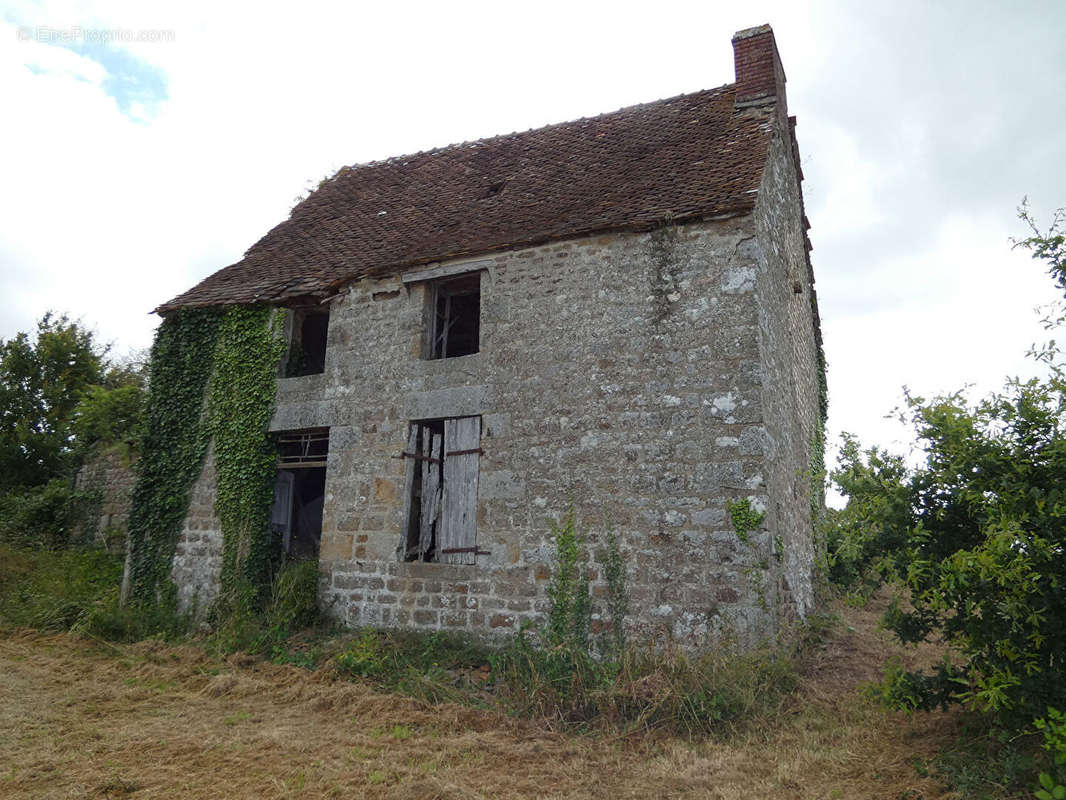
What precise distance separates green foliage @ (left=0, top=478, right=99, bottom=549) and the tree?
14.1 meters

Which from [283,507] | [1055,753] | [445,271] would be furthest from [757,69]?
[283,507]

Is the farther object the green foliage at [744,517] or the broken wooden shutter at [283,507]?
the broken wooden shutter at [283,507]

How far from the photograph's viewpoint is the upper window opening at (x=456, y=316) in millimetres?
9055

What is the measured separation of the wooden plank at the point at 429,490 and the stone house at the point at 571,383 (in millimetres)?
26

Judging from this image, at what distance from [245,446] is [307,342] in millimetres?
2284

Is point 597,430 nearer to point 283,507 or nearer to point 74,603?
point 283,507

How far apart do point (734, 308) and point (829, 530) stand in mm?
2837

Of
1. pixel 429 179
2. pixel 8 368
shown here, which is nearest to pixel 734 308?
pixel 429 179

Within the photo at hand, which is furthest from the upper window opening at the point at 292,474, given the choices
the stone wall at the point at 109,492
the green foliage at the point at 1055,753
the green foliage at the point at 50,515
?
the green foliage at the point at 1055,753

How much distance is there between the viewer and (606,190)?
870 cm

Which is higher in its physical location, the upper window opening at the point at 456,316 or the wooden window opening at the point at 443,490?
the upper window opening at the point at 456,316

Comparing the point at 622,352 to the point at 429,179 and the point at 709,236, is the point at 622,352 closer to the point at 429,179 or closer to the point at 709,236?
the point at 709,236

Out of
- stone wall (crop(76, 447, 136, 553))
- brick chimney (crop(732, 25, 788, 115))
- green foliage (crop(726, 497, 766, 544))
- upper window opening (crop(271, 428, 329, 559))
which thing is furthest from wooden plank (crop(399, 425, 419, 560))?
stone wall (crop(76, 447, 136, 553))

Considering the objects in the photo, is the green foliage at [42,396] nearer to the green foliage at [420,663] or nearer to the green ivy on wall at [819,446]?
the green foliage at [420,663]
